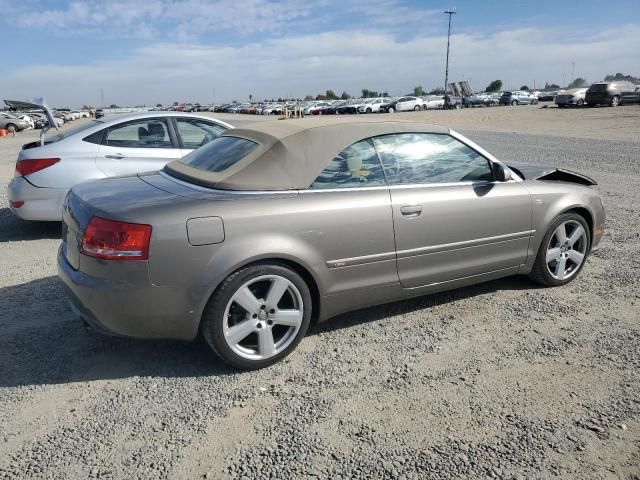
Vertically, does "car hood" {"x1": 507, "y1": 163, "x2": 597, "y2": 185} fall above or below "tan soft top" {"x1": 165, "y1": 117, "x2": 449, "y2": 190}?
below

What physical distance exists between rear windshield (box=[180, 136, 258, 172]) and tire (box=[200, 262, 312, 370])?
852 mm

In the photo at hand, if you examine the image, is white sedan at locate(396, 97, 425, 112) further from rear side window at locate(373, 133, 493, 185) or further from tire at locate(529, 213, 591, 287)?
rear side window at locate(373, 133, 493, 185)

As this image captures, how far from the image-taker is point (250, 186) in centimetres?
326

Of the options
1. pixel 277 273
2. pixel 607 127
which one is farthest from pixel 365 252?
pixel 607 127

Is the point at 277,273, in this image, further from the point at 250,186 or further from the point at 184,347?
the point at 184,347

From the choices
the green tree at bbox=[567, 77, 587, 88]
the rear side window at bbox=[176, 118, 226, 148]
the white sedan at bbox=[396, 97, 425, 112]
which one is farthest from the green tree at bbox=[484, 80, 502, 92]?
the rear side window at bbox=[176, 118, 226, 148]

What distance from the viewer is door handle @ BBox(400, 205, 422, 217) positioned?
3.57 meters

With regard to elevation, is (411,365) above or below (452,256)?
below

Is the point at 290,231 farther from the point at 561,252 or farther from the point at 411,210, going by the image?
the point at 561,252

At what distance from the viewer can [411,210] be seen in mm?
3602

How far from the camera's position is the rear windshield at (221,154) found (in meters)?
3.55

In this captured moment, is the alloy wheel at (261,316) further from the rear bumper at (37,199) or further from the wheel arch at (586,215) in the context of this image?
the rear bumper at (37,199)

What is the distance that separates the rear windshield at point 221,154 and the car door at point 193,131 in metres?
2.52

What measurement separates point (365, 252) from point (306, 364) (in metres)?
0.83
